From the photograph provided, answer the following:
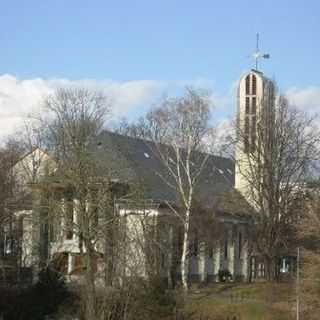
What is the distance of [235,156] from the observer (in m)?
64.0

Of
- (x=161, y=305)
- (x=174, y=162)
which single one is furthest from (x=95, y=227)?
(x=174, y=162)

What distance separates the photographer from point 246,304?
46750 millimetres

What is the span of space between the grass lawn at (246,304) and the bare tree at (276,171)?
17.3ft

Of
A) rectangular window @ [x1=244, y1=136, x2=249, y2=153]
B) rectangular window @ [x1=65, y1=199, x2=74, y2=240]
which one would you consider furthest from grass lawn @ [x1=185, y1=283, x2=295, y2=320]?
rectangular window @ [x1=244, y1=136, x2=249, y2=153]

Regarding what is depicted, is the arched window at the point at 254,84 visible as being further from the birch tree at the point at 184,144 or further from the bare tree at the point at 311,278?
the bare tree at the point at 311,278

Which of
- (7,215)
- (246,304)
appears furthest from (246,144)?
(7,215)

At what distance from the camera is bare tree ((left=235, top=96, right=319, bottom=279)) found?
5897cm

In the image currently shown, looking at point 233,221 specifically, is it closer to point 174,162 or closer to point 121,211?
point 174,162

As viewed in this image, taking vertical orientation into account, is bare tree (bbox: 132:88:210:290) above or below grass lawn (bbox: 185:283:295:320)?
above

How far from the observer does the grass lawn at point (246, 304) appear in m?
40.0

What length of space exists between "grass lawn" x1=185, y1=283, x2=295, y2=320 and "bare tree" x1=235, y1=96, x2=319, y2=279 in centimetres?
526

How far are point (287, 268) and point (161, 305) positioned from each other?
40.6 metres

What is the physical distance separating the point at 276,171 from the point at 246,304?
613 inches

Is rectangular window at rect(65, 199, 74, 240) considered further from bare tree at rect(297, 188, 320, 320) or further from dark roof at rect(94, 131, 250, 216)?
dark roof at rect(94, 131, 250, 216)
